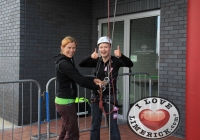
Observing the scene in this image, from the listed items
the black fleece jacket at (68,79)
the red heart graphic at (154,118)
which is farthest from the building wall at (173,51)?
the black fleece jacket at (68,79)

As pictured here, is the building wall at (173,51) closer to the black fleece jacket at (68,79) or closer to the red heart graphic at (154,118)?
the red heart graphic at (154,118)

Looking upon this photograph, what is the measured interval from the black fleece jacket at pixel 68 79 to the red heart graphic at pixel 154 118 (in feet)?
2.23

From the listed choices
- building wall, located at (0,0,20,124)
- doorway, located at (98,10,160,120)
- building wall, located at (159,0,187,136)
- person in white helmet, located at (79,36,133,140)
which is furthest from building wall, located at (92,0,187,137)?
building wall, located at (0,0,20,124)

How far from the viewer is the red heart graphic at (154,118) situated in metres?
3.25


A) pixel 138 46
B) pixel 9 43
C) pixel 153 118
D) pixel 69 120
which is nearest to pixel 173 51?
pixel 138 46

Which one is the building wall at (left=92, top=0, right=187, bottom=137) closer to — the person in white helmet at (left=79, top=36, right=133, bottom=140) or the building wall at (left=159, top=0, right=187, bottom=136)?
the building wall at (left=159, top=0, right=187, bottom=136)

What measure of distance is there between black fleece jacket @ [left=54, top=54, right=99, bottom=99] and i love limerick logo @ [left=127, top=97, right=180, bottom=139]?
2.07 ft

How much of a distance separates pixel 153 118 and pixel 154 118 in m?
0.01

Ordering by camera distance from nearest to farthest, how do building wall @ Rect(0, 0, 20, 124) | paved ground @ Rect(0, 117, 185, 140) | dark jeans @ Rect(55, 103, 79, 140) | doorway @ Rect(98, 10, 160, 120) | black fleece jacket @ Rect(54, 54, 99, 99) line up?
black fleece jacket @ Rect(54, 54, 99, 99)
dark jeans @ Rect(55, 103, 79, 140)
paved ground @ Rect(0, 117, 185, 140)
doorway @ Rect(98, 10, 160, 120)
building wall @ Rect(0, 0, 20, 124)

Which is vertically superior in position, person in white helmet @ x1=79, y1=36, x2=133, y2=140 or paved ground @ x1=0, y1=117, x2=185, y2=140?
person in white helmet @ x1=79, y1=36, x2=133, y2=140

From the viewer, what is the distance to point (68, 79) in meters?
3.75

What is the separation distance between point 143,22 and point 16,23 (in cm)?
288

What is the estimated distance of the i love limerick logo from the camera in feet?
10.4

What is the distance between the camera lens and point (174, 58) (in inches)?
218
